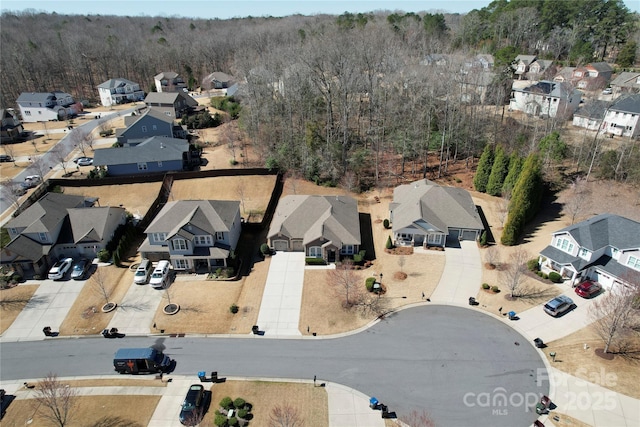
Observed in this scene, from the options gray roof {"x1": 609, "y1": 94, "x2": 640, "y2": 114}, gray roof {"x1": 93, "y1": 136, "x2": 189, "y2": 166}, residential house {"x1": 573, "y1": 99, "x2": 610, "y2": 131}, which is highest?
gray roof {"x1": 609, "y1": 94, "x2": 640, "y2": 114}

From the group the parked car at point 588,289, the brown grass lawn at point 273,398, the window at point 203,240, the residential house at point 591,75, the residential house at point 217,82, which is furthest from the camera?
the residential house at point 217,82

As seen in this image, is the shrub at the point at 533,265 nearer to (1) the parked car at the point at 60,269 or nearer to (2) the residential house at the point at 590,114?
(2) the residential house at the point at 590,114

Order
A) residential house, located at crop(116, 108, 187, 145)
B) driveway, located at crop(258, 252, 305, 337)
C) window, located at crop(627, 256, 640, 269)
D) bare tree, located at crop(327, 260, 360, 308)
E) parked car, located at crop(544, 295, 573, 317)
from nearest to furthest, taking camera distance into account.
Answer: parked car, located at crop(544, 295, 573, 317) → driveway, located at crop(258, 252, 305, 337) → window, located at crop(627, 256, 640, 269) → bare tree, located at crop(327, 260, 360, 308) → residential house, located at crop(116, 108, 187, 145)

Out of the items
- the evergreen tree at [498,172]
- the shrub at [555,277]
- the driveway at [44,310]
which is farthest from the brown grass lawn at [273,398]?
the evergreen tree at [498,172]

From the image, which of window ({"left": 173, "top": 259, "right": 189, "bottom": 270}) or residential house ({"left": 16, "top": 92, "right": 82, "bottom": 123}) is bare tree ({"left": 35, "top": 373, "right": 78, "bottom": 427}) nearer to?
window ({"left": 173, "top": 259, "right": 189, "bottom": 270})

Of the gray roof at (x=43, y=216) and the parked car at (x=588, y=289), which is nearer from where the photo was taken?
the parked car at (x=588, y=289)

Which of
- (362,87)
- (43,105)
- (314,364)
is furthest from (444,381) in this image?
(43,105)

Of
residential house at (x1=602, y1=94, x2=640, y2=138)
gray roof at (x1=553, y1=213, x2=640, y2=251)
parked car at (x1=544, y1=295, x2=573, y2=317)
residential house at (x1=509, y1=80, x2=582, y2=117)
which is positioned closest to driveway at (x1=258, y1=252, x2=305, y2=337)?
parked car at (x1=544, y1=295, x2=573, y2=317)

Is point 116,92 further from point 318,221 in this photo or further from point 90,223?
point 318,221
